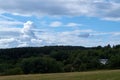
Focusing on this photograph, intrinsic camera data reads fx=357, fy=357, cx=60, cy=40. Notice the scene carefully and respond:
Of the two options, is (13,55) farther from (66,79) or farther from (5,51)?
(66,79)

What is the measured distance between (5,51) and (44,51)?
1711 cm

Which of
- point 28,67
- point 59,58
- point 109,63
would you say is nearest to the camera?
point 28,67

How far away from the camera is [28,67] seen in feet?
238

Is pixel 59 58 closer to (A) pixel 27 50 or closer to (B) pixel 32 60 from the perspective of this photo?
(A) pixel 27 50

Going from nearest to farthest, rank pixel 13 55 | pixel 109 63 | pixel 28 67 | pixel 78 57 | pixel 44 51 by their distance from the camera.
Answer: pixel 28 67
pixel 109 63
pixel 78 57
pixel 13 55
pixel 44 51

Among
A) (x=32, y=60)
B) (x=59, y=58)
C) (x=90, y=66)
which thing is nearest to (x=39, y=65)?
(x=32, y=60)

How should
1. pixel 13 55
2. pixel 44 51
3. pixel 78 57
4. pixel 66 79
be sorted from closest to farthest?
pixel 66 79
pixel 78 57
pixel 13 55
pixel 44 51

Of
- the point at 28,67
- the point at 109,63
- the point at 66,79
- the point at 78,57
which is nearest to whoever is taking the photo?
the point at 66,79

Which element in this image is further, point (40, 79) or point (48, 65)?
point (48, 65)

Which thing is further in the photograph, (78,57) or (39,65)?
(78,57)

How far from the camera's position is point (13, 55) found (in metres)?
126

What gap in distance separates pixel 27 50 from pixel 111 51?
31.1 meters

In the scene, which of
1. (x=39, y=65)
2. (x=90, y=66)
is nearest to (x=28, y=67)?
(x=39, y=65)

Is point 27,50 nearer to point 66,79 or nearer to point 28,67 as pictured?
point 28,67
